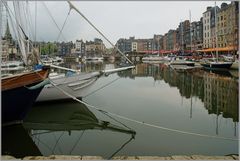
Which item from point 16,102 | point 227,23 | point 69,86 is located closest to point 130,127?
point 16,102

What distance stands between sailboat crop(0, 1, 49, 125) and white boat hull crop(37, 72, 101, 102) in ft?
11.4

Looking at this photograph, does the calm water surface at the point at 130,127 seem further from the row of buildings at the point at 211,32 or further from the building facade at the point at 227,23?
the building facade at the point at 227,23

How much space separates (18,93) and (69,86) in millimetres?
4989

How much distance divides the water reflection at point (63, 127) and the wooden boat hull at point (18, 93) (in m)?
0.74

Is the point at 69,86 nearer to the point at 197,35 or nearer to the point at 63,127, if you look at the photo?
the point at 63,127

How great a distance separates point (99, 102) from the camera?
14438mm

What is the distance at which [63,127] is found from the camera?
9852 millimetres

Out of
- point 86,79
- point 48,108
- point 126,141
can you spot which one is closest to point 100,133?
point 126,141

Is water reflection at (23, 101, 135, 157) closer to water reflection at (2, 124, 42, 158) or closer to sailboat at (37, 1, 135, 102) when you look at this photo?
water reflection at (2, 124, 42, 158)

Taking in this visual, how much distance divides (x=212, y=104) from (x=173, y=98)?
8.04ft

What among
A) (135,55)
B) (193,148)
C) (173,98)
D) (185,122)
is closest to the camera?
(193,148)

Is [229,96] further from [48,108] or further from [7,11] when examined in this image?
[7,11]

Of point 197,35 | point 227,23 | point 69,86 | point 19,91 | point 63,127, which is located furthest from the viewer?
point 197,35

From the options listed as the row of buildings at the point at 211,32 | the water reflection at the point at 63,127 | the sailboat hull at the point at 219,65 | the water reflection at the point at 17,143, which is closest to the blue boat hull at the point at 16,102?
the water reflection at the point at 17,143
